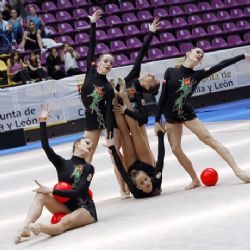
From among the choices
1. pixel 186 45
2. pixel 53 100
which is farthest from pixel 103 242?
pixel 186 45

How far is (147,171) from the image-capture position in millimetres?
7734

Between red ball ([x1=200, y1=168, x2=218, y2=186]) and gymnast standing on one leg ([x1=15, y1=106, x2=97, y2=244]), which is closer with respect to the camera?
gymnast standing on one leg ([x1=15, y1=106, x2=97, y2=244])

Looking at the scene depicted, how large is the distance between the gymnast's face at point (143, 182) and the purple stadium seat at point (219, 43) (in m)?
15.3

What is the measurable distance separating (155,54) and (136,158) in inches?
534

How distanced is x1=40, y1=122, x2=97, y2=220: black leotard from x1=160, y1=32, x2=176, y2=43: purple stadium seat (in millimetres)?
15334

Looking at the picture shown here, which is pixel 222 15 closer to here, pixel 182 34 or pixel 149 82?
pixel 182 34

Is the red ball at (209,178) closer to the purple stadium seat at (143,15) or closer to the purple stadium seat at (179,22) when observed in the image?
the purple stadium seat at (143,15)

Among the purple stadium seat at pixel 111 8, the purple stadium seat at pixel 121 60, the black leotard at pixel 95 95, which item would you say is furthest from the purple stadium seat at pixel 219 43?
the black leotard at pixel 95 95

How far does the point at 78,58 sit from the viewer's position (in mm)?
19469

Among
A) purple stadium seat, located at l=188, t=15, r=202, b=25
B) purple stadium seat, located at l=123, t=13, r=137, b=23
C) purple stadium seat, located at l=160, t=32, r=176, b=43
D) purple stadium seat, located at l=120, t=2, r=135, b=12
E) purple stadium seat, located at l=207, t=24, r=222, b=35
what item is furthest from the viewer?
purple stadium seat, located at l=188, t=15, r=202, b=25

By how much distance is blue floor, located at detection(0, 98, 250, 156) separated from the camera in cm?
1530

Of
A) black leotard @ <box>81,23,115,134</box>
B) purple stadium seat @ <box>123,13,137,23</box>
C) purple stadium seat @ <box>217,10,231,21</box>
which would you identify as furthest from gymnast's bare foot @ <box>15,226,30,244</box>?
purple stadium seat @ <box>217,10,231,21</box>

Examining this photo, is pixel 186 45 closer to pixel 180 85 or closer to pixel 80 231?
pixel 180 85

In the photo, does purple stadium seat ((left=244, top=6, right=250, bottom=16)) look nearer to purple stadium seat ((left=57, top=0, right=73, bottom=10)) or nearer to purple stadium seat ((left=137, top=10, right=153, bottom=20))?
purple stadium seat ((left=137, top=10, right=153, bottom=20))
